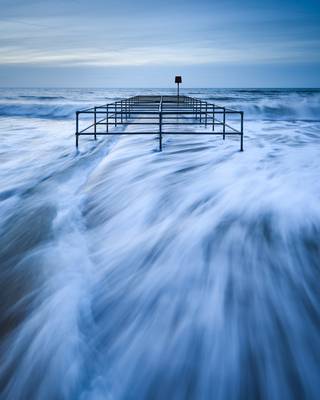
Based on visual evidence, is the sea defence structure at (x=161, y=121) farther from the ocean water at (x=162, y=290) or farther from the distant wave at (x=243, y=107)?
the distant wave at (x=243, y=107)

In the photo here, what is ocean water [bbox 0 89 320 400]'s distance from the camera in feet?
5.59

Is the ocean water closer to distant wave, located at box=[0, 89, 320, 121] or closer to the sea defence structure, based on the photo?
the sea defence structure

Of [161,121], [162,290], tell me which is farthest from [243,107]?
[162,290]

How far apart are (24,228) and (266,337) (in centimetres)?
275

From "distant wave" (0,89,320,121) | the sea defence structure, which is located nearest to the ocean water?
the sea defence structure

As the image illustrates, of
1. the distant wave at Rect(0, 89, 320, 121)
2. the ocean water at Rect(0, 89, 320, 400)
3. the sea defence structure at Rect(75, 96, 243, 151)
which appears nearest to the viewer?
the ocean water at Rect(0, 89, 320, 400)

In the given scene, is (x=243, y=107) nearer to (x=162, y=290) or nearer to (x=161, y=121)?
(x=161, y=121)

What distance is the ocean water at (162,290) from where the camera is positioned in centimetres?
170

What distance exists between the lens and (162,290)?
2.46 meters

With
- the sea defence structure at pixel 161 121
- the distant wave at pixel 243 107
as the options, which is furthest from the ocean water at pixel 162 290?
the distant wave at pixel 243 107

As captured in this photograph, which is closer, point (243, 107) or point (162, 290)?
point (162, 290)

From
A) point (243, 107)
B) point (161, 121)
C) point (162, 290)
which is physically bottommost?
point (162, 290)

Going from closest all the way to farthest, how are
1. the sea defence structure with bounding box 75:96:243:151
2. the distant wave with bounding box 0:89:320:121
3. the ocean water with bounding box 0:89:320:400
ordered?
the ocean water with bounding box 0:89:320:400, the sea defence structure with bounding box 75:96:243:151, the distant wave with bounding box 0:89:320:121

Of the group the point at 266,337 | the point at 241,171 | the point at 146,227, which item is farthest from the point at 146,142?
the point at 266,337
